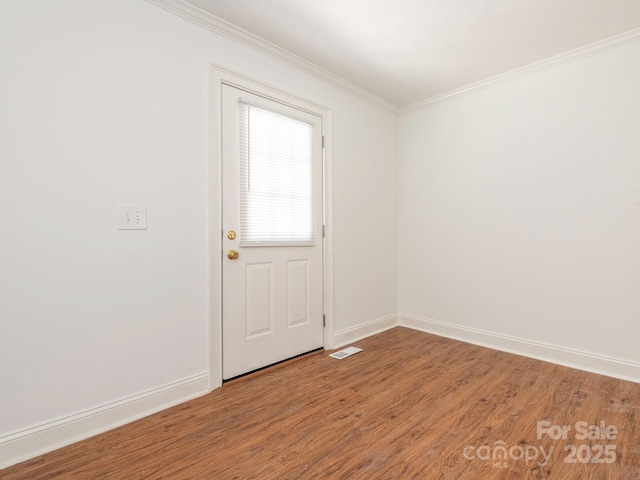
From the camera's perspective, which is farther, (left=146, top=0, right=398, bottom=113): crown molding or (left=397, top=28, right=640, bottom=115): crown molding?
(left=397, top=28, right=640, bottom=115): crown molding

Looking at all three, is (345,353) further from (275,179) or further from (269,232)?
(275,179)

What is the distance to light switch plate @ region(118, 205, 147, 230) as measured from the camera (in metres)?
1.86

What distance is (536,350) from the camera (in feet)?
9.26

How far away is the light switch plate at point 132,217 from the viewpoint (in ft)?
6.12

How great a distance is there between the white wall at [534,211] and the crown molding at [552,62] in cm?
4

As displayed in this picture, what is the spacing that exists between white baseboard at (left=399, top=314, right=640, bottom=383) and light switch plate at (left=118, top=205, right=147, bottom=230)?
3009 millimetres

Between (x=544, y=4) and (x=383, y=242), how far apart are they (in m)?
2.35

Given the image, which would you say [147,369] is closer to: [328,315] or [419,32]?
[328,315]

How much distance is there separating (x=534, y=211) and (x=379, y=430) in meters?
2.32

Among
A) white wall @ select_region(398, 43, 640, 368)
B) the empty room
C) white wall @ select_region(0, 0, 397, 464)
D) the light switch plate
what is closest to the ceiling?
the empty room

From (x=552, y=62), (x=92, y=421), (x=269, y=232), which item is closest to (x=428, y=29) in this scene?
(x=552, y=62)

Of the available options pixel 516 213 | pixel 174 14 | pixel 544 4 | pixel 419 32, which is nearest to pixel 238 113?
pixel 174 14

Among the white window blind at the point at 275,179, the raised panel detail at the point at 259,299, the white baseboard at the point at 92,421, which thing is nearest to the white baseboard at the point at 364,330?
the raised panel detail at the point at 259,299

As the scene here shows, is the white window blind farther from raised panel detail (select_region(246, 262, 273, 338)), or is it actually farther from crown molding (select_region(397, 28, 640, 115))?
crown molding (select_region(397, 28, 640, 115))
